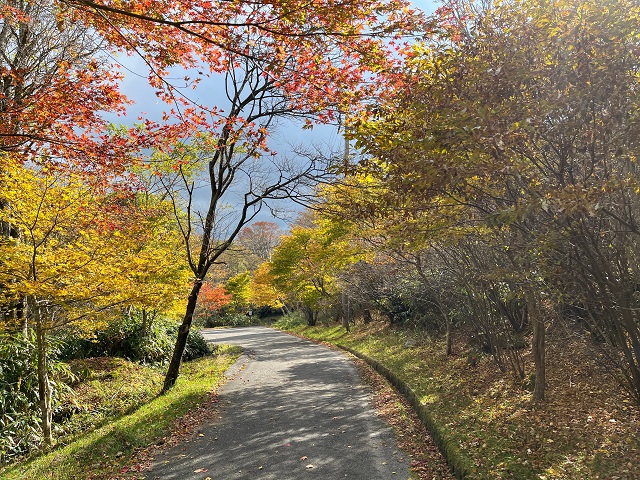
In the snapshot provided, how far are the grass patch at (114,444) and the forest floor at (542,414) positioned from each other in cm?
421

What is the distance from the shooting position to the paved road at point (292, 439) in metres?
4.89

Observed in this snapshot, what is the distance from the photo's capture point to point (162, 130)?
6.12 meters

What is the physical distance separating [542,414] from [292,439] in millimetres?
3497

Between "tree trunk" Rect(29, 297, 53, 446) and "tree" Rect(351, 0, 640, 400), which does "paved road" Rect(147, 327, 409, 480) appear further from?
"tree" Rect(351, 0, 640, 400)

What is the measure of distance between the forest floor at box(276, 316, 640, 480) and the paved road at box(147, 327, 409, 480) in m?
1.01

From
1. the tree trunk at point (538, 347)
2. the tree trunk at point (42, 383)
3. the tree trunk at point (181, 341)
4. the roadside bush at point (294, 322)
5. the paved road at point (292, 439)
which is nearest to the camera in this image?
the paved road at point (292, 439)

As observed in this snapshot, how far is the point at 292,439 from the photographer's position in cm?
599

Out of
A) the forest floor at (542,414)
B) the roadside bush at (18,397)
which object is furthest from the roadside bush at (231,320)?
the roadside bush at (18,397)

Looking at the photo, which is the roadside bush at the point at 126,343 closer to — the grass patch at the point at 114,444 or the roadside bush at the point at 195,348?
the roadside bush at the point at 195,348

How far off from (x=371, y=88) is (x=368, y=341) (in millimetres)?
12372

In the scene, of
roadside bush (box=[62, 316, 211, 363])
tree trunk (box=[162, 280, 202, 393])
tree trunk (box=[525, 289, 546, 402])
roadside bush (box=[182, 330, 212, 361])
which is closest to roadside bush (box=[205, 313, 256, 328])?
roadside bush (box=[182, 330, 212, 361])

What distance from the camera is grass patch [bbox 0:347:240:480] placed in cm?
526

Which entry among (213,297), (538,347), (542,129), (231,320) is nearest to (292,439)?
(538,347)

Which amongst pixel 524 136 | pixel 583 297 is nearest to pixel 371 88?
pixel 524 136
